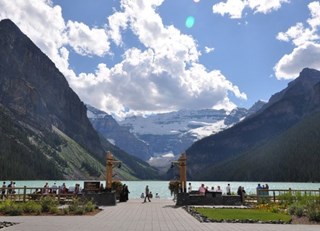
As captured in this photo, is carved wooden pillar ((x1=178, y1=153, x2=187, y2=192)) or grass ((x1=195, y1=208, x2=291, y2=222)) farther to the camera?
carved wooden pillar ((x1=178, y1=153, x2=187, y2=192))

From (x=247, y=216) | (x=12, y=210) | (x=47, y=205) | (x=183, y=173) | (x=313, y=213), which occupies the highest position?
(x=183, y=173)

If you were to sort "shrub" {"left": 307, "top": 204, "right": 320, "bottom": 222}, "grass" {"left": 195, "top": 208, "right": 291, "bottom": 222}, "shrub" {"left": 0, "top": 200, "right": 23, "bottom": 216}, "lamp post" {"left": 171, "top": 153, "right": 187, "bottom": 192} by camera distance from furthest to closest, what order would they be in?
"lamp post" {"left": 171, "top": 153, "right": 187, "bottom": 192} → "shrub" {"left": 0, "top": 200, "right": 23, "bottom": 216} → "shrub" {"left": 307, "top": 204, "right": 320, "bottom": 222} → "grass" {"left": 195, "top": 208, "right": 291, "bottom": 222}

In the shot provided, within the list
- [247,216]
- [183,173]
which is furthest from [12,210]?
[183,173]

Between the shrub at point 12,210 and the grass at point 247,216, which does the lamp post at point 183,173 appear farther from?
the shrub at point 12,210

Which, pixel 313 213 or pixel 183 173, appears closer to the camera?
pixel 313 213

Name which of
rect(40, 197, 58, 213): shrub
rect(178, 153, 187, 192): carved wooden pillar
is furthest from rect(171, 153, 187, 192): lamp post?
rect(40, 197, 58, 213): shrub

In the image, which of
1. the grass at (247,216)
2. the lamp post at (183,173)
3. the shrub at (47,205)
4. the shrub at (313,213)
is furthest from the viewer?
the lamp post at (183,173)

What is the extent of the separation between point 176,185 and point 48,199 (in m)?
19.7

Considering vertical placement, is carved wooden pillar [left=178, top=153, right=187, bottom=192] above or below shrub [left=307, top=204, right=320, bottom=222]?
above

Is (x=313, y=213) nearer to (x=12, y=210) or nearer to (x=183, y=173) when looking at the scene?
(x=12, y=210)

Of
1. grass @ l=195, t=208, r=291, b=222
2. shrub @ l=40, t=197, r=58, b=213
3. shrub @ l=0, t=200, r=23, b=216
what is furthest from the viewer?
shrub @ l=40, t=197, r=58, b=213

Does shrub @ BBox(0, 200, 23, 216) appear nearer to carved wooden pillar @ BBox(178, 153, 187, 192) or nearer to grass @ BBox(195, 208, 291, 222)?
grass @ BBox(195, 208, 291, 222)

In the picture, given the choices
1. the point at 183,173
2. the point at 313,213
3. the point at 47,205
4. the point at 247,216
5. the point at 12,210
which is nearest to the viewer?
the point at 313,213

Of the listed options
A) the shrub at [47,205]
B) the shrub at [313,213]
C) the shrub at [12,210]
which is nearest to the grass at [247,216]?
the shrub at [313,213]
